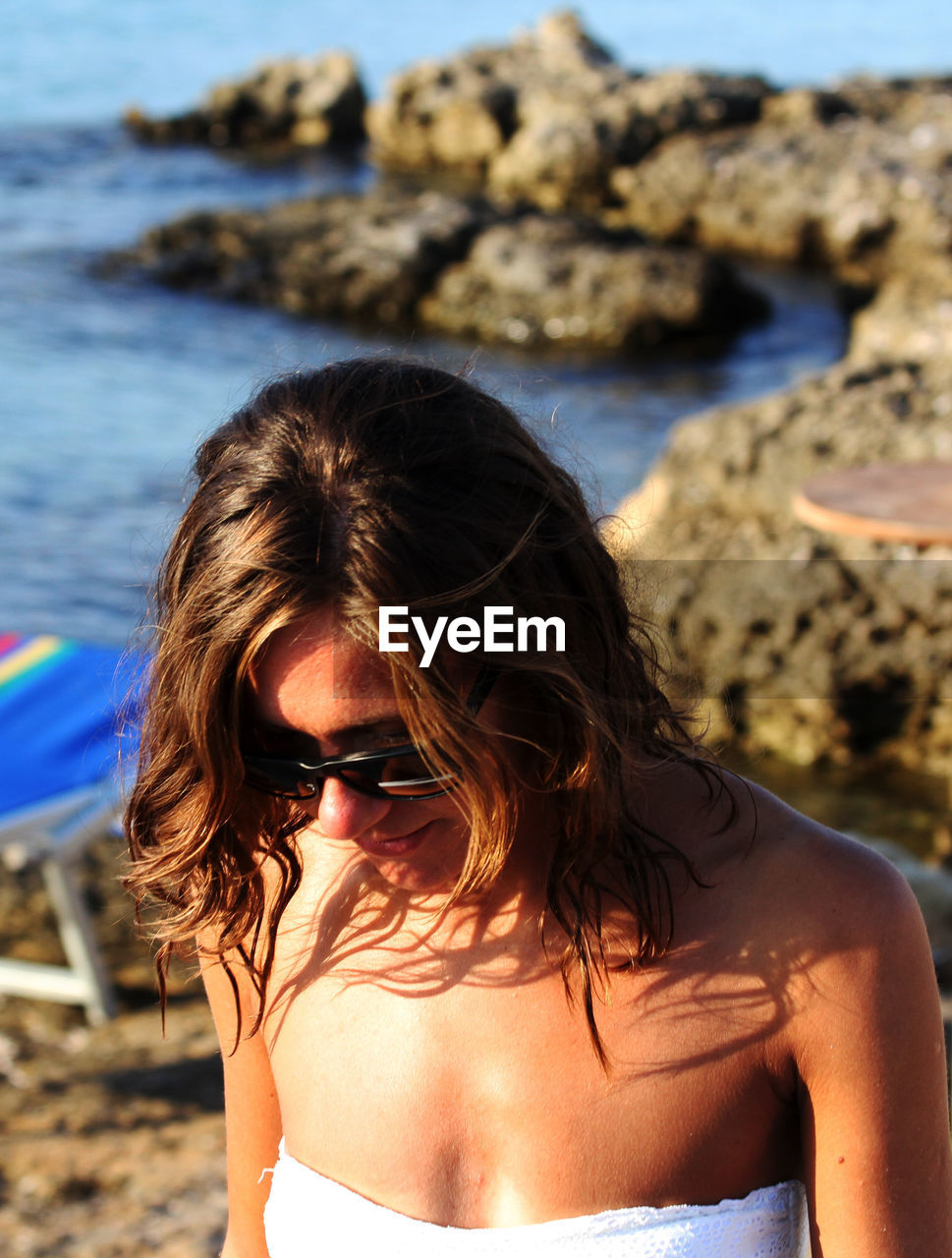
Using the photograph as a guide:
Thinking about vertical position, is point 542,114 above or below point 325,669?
below

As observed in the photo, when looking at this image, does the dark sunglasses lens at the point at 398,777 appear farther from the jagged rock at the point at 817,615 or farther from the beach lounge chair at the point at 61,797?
the jagged rock at the point at 817,615

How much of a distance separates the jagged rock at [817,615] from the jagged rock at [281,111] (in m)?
18.2

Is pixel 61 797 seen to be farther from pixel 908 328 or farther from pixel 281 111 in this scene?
pixel 281 111

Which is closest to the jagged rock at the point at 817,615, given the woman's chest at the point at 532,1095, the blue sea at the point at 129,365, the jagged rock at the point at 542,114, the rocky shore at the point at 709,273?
the rocky shore at the point at 709,273

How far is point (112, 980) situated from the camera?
173 inches

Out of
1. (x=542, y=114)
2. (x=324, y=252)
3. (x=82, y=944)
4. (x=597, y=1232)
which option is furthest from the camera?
(x=542, y=114)

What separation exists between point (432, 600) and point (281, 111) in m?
23.6

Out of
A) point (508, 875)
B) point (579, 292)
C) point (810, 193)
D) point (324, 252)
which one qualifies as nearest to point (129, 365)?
point (324, 252)

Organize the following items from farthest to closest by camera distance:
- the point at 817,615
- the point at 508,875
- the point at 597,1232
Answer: the point at 817,615 → the point at 508,875 → the point at 597,1232

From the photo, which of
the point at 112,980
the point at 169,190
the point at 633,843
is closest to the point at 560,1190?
the point at 633,843

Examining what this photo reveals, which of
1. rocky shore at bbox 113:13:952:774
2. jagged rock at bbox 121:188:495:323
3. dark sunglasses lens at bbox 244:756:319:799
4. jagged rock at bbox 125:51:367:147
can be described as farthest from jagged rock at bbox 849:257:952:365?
jagged rock at bbox 125:51:367:147

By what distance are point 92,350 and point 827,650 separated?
8832 millimetres

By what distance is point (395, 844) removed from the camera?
1.42 m

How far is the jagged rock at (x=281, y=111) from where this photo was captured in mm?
22469
